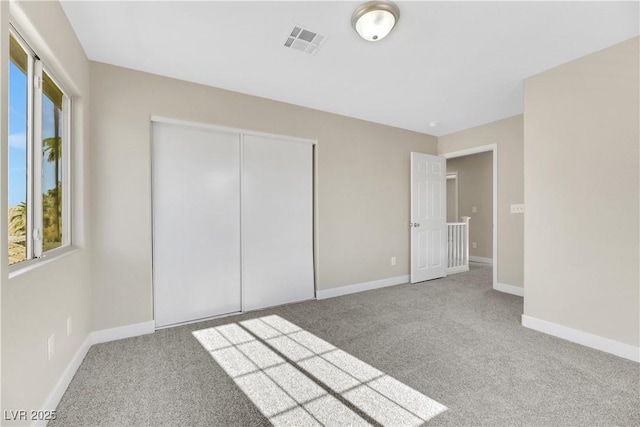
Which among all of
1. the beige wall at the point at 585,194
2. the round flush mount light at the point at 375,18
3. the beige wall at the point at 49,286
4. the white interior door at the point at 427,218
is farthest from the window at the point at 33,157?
the white interior door at the point at 427,218

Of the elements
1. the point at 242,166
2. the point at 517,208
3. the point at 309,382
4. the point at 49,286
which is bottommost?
the point at 309,382

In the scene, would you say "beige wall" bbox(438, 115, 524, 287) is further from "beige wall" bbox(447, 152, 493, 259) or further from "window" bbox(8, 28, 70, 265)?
"window" bbox(8, 28, 70, 265)

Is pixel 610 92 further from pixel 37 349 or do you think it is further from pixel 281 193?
pixel 37 349

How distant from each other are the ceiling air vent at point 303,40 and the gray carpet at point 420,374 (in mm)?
2507

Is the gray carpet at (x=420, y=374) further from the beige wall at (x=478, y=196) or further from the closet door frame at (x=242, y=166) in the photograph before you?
the beige wall at (x=478, y=196)

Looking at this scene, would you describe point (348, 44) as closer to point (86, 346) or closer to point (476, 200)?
point (86, 346)

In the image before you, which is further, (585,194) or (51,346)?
(585,194)

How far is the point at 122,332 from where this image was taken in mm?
2543

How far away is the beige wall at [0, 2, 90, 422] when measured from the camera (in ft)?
3.93

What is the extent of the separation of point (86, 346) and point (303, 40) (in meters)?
3.03

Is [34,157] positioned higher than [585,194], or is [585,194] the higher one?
[34,157]

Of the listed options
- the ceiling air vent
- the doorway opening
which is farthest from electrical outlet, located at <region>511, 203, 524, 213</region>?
the ceiling air vent

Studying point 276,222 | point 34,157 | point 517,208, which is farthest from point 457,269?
point 34,157

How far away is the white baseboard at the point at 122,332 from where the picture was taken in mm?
2449
